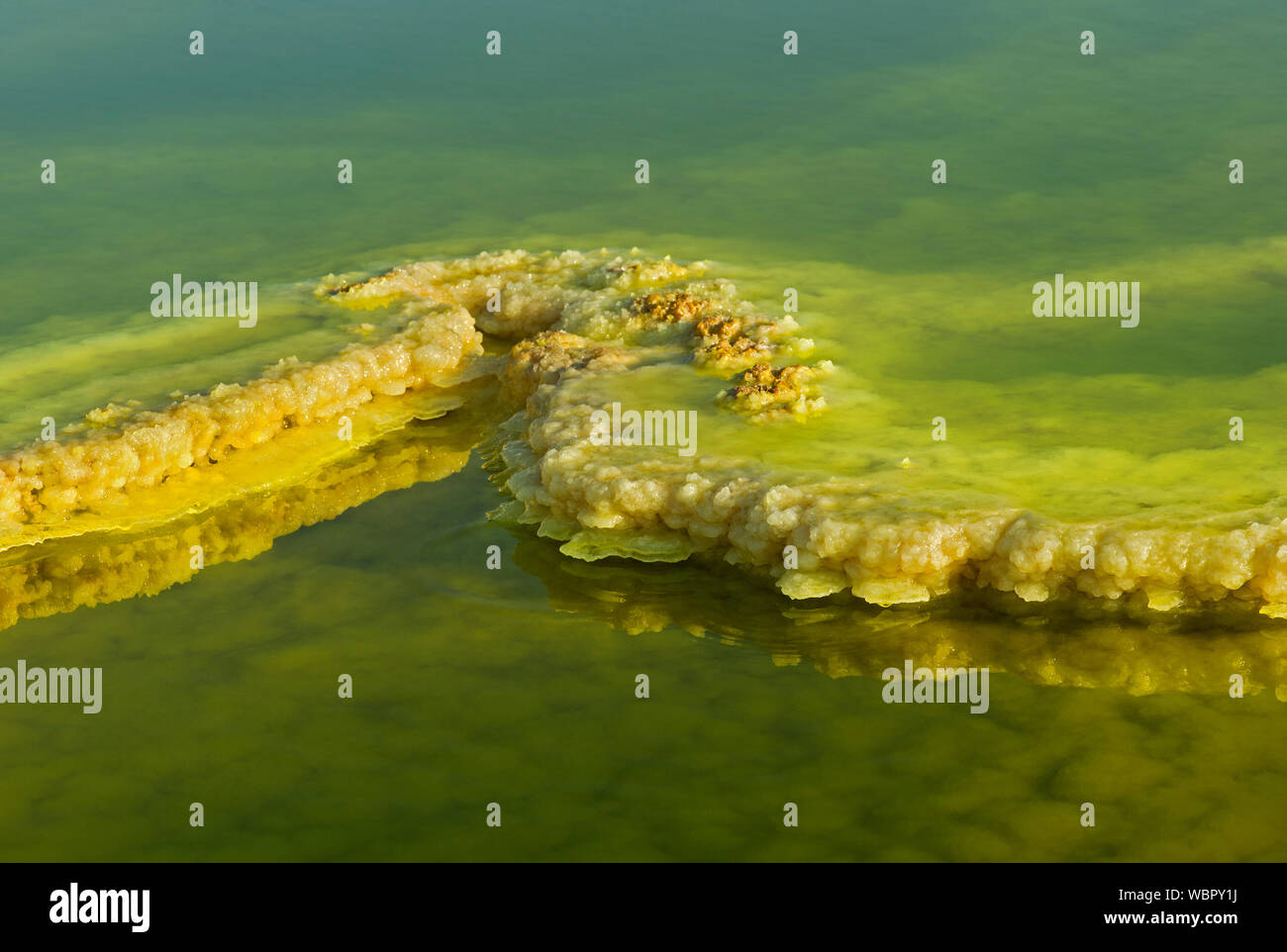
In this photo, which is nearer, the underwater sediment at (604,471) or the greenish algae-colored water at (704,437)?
the greenish algae-colored water at (704,437)

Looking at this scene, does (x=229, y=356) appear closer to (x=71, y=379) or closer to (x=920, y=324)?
(x=71, y=379)

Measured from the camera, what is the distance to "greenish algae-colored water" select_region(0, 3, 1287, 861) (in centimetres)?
527

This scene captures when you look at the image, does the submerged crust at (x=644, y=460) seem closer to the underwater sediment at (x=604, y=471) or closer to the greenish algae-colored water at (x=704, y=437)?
the underwater sediment at (x=604, y=471)

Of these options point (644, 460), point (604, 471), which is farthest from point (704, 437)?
point (604, 471)

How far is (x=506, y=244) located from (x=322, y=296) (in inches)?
59.7

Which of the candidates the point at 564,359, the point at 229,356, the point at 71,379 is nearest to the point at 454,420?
the point at 564,359

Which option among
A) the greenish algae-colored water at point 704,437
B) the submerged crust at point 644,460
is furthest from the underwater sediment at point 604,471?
the greenish algae-colored water at point 704,437

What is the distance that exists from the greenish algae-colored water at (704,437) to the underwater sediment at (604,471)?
0.51ft

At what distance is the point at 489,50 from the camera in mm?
15711

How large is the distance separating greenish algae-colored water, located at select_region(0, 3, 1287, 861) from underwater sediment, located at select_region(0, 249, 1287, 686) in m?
0.16

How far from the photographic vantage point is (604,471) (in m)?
6.90

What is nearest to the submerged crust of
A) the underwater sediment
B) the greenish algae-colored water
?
the underwater sediment

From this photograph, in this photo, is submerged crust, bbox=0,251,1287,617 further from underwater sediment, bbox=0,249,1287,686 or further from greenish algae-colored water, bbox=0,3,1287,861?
greenish algae-colored water, bbox=0,3,1287,861

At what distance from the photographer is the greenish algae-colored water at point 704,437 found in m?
5.27
